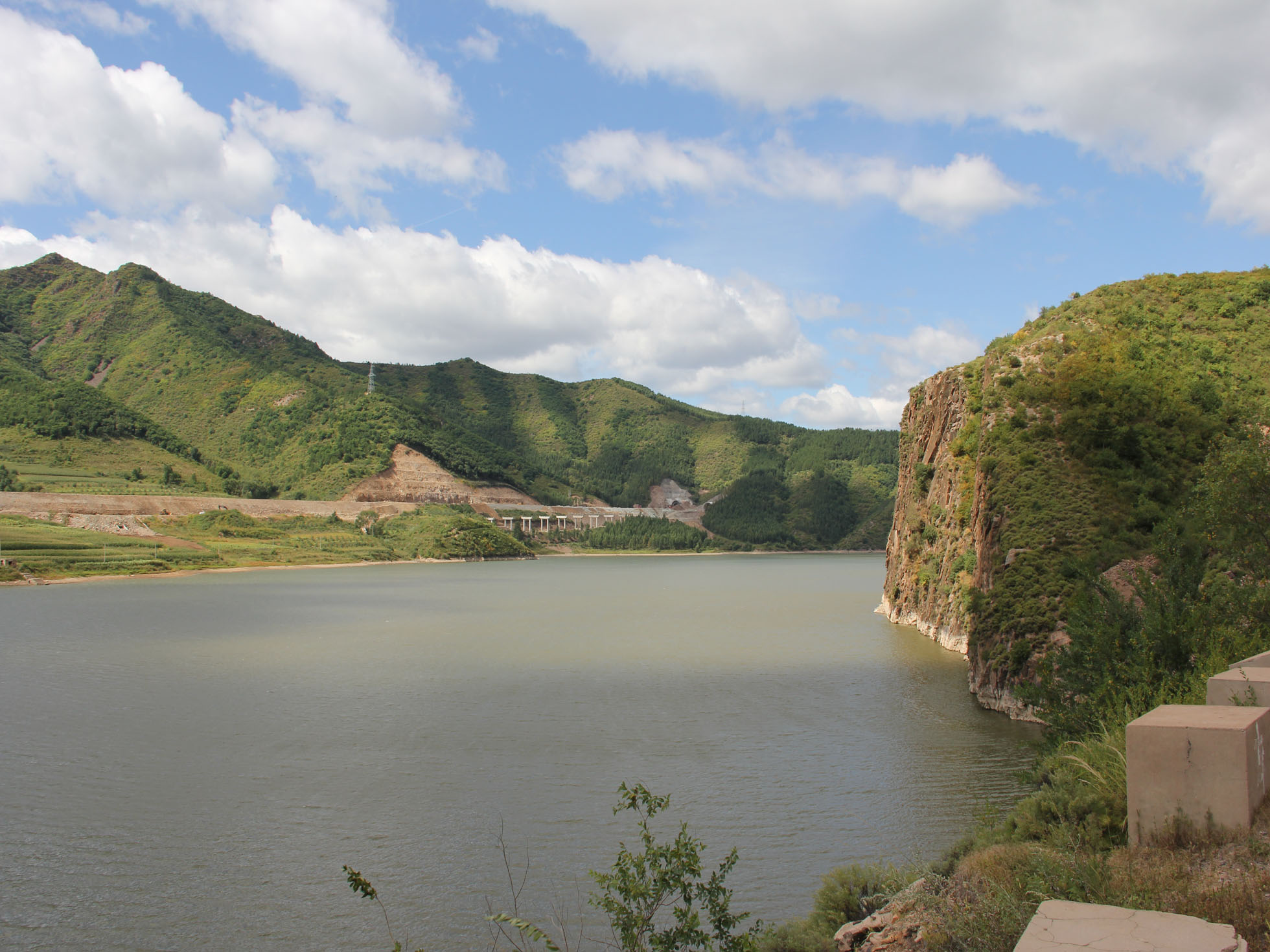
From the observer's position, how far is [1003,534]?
24.3m

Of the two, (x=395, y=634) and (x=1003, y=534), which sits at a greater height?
(x=1003, y=534)

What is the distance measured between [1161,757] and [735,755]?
12.0 m

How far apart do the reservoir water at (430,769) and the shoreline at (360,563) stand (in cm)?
3328

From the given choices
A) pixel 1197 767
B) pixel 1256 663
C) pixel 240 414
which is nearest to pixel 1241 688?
pixel 1256 663

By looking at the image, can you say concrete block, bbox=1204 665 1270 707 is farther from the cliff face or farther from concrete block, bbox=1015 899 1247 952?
the cliff face

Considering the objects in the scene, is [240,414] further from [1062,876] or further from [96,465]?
[1062,876]

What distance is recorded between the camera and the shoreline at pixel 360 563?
6825 centimetres

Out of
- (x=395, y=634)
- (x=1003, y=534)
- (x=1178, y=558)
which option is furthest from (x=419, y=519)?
(x=1178, y=558)

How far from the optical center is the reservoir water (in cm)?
1169

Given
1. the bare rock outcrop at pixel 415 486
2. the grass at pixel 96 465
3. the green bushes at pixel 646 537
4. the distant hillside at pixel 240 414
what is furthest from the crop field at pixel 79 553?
the green bushes at pixel 646 537

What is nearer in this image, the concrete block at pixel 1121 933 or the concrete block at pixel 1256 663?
the concrete block at pixel 1121 933

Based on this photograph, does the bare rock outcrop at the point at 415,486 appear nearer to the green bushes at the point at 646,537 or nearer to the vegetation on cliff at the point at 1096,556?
the green bushes at the point at 646,537

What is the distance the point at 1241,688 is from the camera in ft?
28.4

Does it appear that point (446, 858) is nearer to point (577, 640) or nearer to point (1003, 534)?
point (1003, 534)
